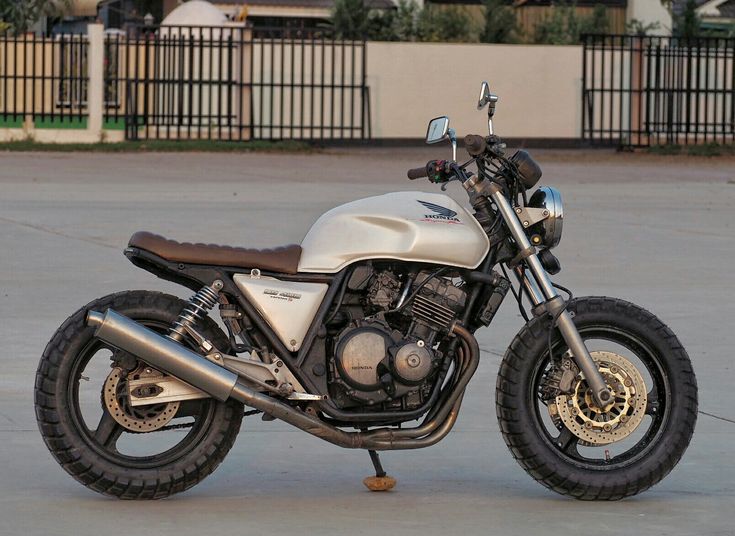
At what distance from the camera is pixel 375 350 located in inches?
226

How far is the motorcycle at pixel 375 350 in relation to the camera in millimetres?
5727

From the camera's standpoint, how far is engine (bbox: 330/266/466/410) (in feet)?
18.8

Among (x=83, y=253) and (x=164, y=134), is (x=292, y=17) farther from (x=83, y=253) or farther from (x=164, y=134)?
(x=83, y=253)

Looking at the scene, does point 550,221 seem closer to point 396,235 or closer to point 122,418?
point 396,235

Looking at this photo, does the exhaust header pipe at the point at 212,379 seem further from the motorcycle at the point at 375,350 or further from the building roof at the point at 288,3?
the building roof at the point at 288,3

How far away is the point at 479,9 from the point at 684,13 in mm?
5522

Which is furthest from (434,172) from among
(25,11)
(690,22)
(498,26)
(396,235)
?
(25,11)

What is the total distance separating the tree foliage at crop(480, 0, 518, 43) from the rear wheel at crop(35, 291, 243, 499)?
30.6 meters

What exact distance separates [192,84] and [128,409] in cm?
2478

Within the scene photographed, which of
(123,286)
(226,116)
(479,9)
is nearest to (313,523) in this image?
(123,286)

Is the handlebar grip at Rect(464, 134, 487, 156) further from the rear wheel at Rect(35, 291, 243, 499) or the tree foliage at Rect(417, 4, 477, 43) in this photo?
the tree foliage at Rect(417, 4, 477, 43)

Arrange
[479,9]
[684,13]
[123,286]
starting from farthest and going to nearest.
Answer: [479,9] < [684,13] < [123,286]

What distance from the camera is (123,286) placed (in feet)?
A: 37.2

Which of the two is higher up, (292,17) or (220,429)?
(292,17)
